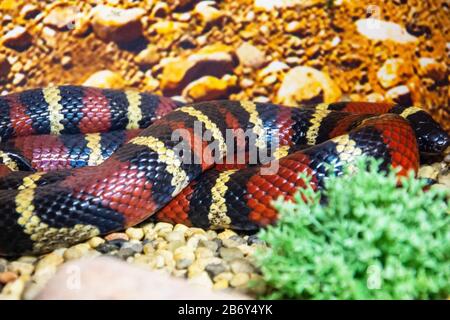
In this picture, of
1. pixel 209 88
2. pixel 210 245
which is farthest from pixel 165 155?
pixel 209 88

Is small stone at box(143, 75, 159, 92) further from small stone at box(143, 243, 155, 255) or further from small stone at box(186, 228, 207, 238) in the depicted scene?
small stone at box(143, 243, 155, 255)

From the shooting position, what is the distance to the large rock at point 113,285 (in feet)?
8.84

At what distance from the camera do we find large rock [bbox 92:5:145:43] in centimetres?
575

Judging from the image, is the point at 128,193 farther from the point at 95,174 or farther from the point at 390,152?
A: the point at 390,152

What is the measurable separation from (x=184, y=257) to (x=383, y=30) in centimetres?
367

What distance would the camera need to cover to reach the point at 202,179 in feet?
15.5

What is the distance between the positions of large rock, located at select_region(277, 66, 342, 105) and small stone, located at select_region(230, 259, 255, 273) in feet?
9.87

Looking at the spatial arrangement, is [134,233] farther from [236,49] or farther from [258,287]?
[236,49]

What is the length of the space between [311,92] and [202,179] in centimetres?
216

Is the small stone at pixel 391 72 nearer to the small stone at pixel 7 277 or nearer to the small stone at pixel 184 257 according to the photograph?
the small stone at pixel 184 257

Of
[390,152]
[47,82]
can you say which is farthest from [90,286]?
[47,82]

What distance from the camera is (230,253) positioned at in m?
3.84

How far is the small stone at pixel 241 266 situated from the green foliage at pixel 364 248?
345 millimetres

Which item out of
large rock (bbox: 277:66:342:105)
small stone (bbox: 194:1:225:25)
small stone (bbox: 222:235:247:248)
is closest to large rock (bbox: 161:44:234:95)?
small stone (bbox: 194:1:225:25)
